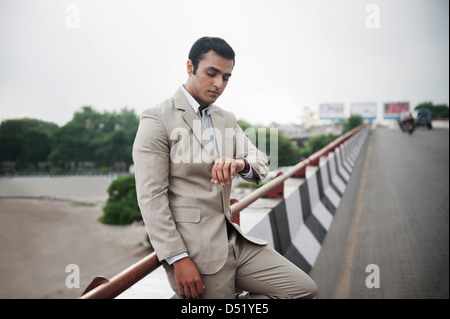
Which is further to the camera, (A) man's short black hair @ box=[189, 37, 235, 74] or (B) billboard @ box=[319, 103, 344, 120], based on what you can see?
(B) billboard @ box=[319, 103, 344, 120]

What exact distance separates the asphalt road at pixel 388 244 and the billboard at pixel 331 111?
67.3 m

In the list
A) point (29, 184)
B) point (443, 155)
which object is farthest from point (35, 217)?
point (443, 155)

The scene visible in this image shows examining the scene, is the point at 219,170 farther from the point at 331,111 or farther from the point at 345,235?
the point at 331,111

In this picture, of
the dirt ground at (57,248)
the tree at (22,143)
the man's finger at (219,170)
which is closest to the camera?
the man's finger at (219,170)

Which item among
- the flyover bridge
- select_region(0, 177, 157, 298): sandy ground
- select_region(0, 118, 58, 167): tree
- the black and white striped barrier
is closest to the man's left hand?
the flyover bridge

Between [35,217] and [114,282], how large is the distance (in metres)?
96.0

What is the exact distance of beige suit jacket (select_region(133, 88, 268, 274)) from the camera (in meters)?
1.42

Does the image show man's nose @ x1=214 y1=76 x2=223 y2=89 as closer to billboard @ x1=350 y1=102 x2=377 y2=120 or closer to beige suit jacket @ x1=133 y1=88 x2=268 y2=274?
beige suit jacket @ x1=133 y1=88 x2=268 y2=274

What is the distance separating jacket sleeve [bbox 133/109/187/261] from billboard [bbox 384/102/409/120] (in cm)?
7928

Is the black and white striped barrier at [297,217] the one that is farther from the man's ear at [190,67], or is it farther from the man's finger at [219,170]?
the man's ear at [190,67]

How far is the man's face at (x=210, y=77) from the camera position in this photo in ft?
5.21

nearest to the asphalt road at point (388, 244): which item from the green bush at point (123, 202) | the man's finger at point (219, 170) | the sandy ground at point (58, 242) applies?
the man's finger at point (219, 170)
